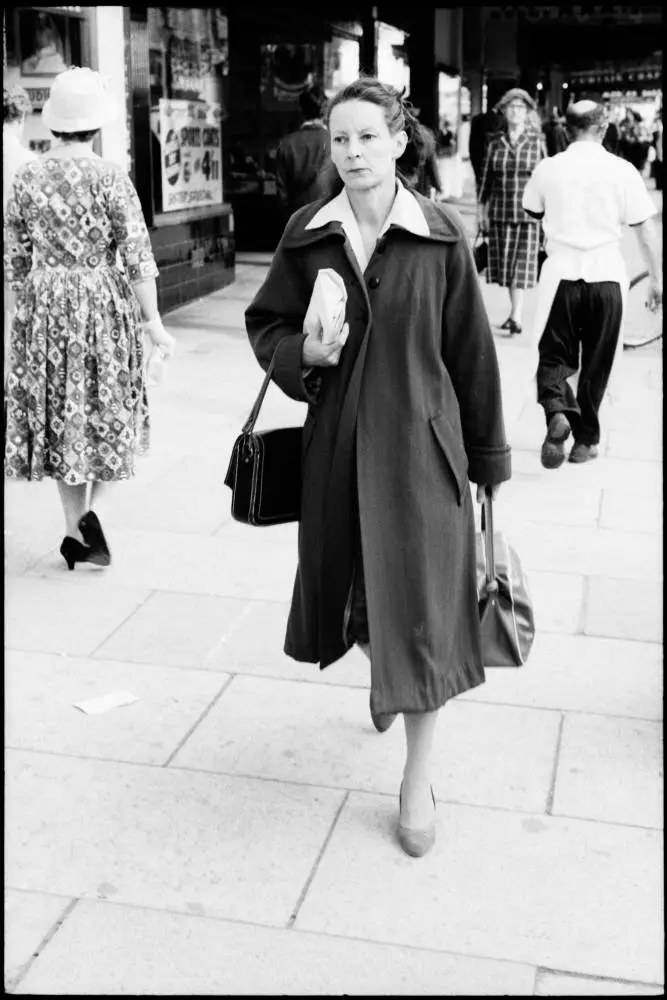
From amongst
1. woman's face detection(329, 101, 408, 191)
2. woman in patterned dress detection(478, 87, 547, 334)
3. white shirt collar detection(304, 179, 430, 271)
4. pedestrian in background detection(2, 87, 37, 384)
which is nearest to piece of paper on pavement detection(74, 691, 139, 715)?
white shirt collar detection(304, 179, 430, 271)

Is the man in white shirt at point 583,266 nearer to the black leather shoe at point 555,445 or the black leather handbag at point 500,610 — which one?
the black leather shoe at point 555,445

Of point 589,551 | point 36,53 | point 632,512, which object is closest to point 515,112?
point 36,53

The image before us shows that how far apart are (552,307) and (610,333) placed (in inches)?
12.7

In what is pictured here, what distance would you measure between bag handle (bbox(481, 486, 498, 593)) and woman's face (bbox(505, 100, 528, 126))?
280 inches

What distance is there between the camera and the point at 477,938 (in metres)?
2.91

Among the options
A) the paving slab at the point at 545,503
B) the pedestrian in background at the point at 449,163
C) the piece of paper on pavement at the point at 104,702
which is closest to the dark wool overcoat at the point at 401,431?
the piece of paper on pavement at the point at 104,702

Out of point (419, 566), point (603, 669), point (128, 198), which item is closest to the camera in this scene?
point (419, 566)

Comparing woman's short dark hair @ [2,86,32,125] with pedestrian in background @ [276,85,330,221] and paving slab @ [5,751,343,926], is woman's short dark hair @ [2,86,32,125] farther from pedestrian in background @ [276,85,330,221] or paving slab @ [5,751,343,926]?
paving slab @ [5,751,343,926]

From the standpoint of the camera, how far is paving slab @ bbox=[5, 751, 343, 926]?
3098 mm

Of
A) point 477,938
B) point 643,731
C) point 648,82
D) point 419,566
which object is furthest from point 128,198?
point 648,82

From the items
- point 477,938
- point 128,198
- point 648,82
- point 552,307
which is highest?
point 648,82

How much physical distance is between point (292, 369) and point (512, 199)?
724 centimetres

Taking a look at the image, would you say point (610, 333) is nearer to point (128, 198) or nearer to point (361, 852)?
point (128, 198)

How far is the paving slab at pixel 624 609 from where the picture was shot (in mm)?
4723
